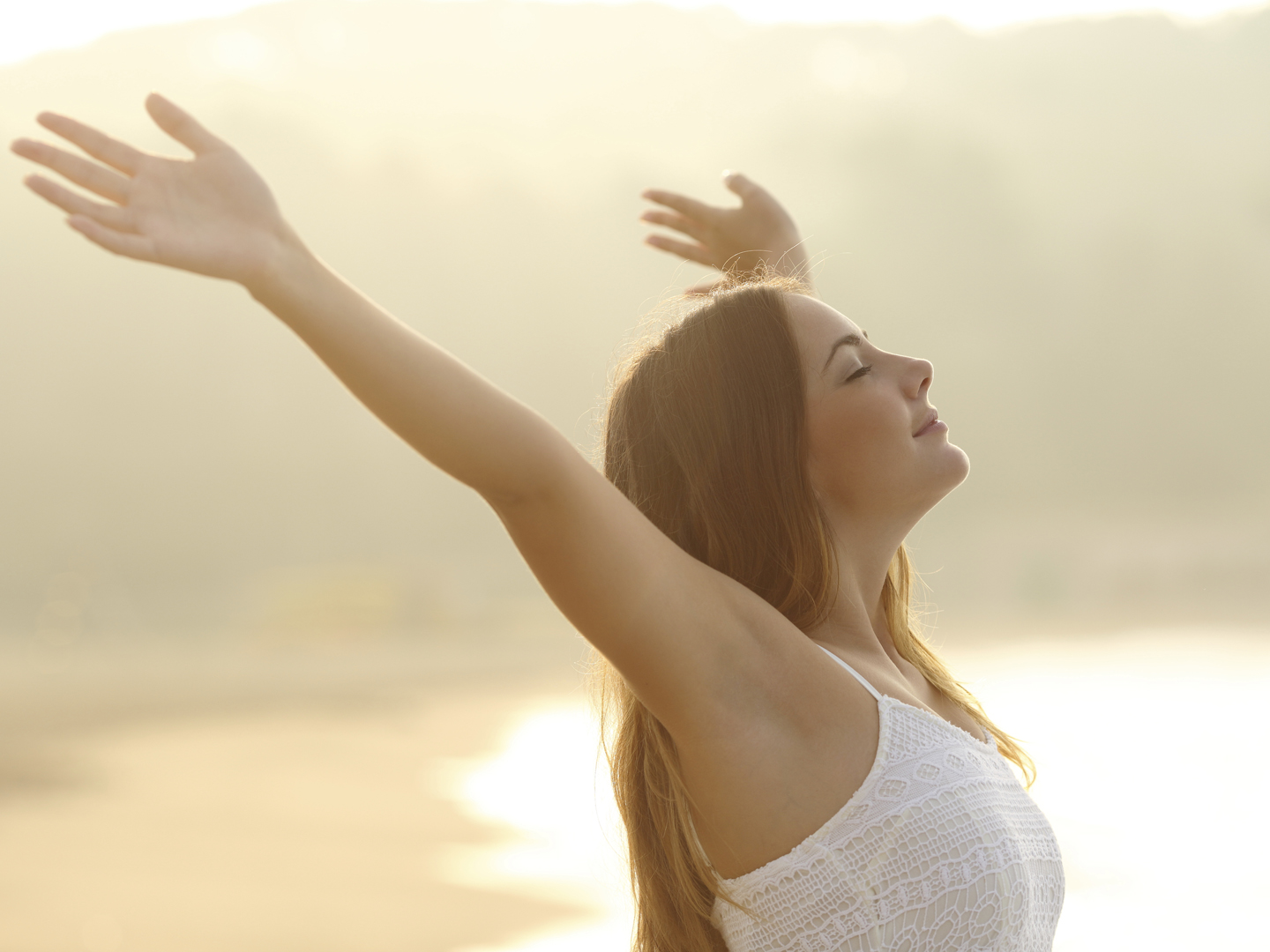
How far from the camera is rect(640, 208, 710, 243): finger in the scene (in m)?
1.38

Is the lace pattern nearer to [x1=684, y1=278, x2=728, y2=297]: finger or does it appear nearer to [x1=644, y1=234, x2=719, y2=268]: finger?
[x1=684, y1=278, x2=728, y2=297]: finger

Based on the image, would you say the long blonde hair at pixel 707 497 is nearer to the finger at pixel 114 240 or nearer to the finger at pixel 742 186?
the finger at pixel 742 186

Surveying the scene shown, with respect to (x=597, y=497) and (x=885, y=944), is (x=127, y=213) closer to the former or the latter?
(x=597, y=497)

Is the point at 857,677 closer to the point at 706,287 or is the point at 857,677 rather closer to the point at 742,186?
the point at 706,287

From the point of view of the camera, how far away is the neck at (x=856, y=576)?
3.32 ft

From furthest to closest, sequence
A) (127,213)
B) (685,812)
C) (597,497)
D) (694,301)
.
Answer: (694,301) → (685,812) → (597,497) → (127,213)

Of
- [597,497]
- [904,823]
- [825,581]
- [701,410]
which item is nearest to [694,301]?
[701,410]

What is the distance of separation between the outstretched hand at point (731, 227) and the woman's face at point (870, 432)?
39 centimetres

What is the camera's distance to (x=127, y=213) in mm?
620

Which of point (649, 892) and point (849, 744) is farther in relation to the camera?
point (649, 892)

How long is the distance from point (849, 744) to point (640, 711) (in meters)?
0.21

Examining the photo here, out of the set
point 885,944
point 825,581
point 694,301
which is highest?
point 694,301

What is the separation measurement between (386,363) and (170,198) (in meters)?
0.16

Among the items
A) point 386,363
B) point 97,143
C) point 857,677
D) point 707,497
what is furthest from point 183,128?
point 857,677
